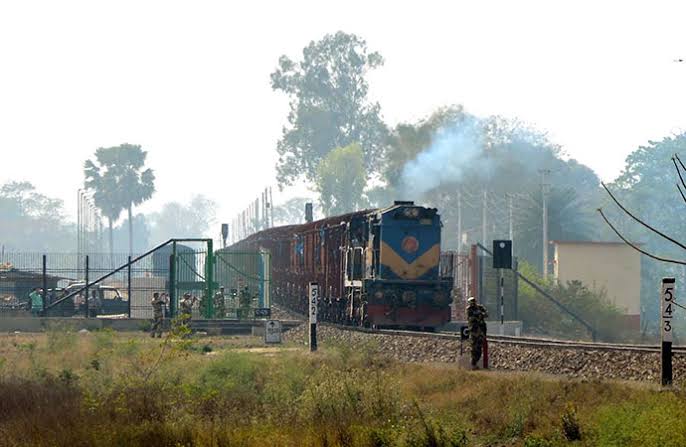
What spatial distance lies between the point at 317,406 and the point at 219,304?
24534mm

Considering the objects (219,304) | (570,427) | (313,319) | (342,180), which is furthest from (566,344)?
(342,180)

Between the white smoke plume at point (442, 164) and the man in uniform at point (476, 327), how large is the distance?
67.9 meters

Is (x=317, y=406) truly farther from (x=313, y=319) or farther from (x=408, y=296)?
(x=408, y=296)

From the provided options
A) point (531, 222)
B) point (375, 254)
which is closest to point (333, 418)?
point (375, 254)

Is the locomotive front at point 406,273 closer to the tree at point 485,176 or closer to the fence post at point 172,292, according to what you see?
the fence post at point 172,292

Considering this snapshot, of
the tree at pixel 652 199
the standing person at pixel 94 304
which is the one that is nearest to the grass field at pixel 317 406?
the standing person at pixel 94 304

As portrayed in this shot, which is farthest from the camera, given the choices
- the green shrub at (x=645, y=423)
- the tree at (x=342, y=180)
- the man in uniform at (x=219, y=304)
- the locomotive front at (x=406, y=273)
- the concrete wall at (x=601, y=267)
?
the tree at (x=342, y=180)

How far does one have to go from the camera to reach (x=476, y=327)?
23828 millimetres

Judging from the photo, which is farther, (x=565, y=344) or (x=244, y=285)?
(x=244, y=285)

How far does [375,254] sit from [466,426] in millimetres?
15979

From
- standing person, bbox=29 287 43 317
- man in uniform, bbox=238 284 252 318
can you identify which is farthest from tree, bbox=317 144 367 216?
man in uniform, bbox=238 284 252 318

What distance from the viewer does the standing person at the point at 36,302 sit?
4706 cm

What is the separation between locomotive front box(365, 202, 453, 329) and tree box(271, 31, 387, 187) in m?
94.1

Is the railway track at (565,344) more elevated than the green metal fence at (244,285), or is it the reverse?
the green metal fence at (244,285)
